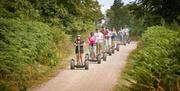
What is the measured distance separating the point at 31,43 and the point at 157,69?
391 inches

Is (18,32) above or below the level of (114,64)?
above

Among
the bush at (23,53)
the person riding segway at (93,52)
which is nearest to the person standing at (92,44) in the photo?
the person riding segway at (93,52)

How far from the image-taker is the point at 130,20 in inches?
3002

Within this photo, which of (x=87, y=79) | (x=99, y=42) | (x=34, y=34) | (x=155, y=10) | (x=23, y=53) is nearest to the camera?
(x=23, y=53)

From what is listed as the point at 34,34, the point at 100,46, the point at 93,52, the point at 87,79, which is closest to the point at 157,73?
the point at 87,79

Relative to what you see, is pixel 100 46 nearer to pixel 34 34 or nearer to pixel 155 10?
pixel 155 10

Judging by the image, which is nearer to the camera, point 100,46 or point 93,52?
point 93,52

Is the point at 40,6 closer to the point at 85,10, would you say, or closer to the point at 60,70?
the point at 85,10

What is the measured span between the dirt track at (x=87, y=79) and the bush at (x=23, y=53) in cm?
90

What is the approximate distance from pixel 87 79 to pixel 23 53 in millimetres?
3181

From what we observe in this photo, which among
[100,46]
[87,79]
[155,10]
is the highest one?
[155,10]

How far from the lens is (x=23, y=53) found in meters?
19.9

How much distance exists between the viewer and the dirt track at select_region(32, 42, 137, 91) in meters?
19.2

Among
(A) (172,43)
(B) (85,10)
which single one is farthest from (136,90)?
(B) (85,10)
